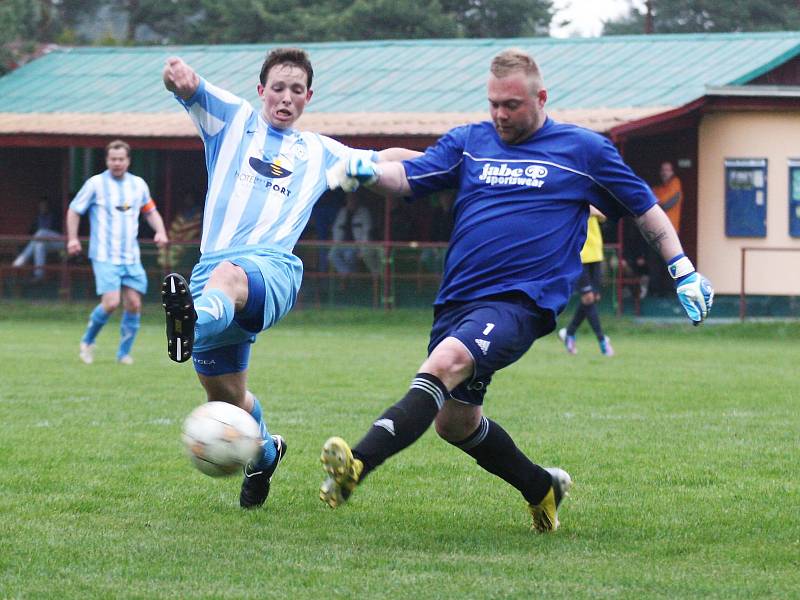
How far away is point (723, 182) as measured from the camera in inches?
938

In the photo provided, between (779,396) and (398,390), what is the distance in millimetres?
3101

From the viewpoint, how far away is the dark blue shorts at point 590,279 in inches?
632

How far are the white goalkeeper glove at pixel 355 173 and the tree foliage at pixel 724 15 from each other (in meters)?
42.4

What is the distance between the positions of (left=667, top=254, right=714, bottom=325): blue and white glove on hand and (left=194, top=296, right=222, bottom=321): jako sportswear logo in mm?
1825

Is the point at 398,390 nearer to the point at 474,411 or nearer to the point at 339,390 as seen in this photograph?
the point at 339,390

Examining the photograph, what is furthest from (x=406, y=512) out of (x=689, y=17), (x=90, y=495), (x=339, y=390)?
(x=689, y=17)

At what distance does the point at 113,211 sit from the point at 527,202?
9.34 meters

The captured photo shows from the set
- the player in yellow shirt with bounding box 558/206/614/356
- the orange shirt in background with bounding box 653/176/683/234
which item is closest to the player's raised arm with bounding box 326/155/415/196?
the player in yellow shirt with bounding box 558/206/614/356

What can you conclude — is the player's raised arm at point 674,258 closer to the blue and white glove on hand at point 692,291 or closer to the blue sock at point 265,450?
the blue and white glove on hand at point 692,291

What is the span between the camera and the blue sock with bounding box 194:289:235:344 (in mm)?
5801

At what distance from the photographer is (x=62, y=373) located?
13203 millimetres

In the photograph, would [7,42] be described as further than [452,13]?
No

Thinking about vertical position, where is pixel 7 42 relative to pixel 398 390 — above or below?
above

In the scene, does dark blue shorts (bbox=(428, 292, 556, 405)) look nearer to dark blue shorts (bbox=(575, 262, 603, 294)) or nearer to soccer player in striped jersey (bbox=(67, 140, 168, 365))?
soccer player in striped jersey (bbox=(67, 140, 168, 365))
